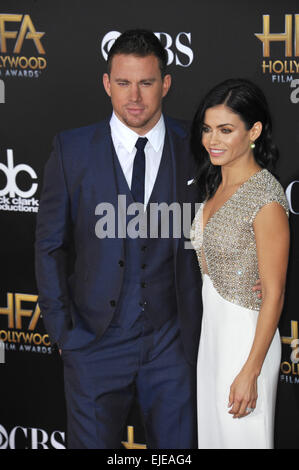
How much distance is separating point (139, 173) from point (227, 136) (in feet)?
1.49

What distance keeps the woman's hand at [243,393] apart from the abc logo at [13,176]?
60.3 inches

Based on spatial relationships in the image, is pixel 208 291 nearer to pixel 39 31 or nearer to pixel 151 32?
pixel 151 32

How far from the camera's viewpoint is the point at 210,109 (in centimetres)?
288

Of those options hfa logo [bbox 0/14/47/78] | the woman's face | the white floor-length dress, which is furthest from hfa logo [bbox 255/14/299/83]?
hfa logo [bbox 0/14/47/78]

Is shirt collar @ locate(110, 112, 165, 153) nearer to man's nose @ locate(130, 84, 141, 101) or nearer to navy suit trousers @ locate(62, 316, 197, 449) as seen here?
man's nose @ locate(130, 84, 141, 101)

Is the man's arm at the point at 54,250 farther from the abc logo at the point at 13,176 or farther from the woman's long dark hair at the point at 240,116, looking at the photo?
the woman's long dark hair at the point at 240,116

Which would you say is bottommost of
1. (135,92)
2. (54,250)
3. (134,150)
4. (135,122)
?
(54,250)

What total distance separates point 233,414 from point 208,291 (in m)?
0.55

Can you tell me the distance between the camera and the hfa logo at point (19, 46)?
11.3 feet

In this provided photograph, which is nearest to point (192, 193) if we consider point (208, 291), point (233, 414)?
point (208, 291)

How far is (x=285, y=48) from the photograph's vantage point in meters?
3.18

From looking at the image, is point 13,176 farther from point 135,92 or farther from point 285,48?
point 285,48

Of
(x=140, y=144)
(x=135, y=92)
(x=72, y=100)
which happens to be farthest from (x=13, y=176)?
(x=135, y=92)

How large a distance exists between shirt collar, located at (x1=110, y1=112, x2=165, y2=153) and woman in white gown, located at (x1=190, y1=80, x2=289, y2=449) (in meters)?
0.18
